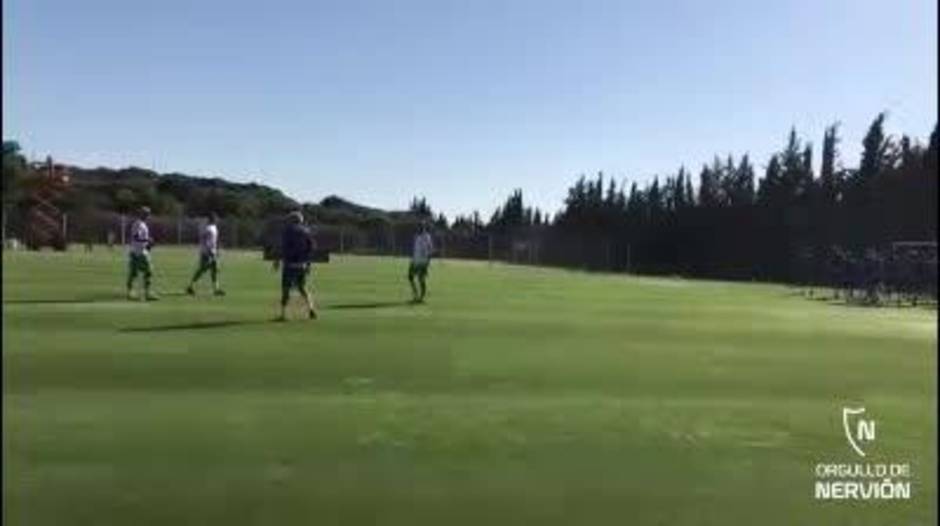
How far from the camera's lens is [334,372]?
1688 centimetres

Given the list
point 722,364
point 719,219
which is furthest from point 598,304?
point 719,219

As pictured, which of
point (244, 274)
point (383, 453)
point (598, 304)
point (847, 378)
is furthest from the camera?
point (244, 274)

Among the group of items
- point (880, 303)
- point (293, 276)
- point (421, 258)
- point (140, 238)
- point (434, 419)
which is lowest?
point (434, 419)

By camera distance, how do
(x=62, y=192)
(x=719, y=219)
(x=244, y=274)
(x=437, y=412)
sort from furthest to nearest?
(x=719, y=219) → (x=62, y=192) → (x=244, y=274) → (x=437, y=412)

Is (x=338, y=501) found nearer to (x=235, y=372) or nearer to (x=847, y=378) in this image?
(x=235, y=372)

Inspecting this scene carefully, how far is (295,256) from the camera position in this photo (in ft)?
82.1

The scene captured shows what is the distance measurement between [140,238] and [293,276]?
4592 millimetres

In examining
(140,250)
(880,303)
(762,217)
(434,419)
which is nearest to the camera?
(434,419)

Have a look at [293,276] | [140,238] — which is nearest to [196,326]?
[293,276]

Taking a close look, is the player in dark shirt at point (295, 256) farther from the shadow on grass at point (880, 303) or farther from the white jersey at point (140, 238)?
the shadow on grass at point (880, 303)

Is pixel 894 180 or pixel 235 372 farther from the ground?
pixel 894 180

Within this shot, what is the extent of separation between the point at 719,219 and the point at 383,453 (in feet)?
250

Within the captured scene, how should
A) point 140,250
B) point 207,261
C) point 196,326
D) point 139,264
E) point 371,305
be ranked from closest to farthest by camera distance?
point 196,326, point 140,250, point 139,264, point 371,305, point 207,261

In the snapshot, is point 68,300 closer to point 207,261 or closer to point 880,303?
point 207,261
